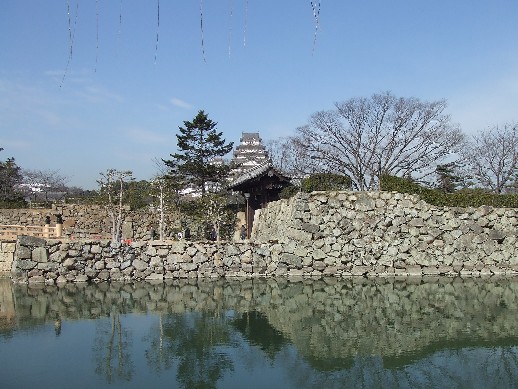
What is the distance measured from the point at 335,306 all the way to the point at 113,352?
4768 millimetres

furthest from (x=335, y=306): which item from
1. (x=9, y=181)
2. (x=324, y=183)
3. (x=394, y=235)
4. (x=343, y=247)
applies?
(x=9, y=181)

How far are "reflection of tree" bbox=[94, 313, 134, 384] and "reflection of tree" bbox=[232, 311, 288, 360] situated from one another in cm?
195

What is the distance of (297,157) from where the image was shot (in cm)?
2536

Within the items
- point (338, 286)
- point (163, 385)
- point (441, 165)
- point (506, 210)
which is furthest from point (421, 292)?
point (441, 165)

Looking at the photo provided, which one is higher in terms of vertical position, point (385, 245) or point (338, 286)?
point (385, 245)

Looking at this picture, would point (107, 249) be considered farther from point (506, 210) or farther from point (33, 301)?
point (506, 210)

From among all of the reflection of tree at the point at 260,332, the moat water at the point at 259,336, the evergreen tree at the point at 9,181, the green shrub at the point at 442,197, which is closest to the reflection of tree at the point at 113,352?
the moat water at the point at 259,336

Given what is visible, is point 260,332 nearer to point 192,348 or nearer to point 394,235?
point 192,348

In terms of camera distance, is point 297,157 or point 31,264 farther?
point 297,157

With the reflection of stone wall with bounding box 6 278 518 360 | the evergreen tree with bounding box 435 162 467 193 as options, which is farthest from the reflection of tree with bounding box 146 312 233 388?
the evergreen tree with bounding box 435 162 467 193

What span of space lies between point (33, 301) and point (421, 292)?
30.1ft

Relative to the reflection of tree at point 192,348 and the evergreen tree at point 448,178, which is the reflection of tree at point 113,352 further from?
the evergreen tree at point 448,178

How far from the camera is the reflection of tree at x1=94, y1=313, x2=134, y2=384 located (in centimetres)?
586

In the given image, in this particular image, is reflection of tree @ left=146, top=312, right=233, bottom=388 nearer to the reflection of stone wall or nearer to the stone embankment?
the reflection of stone wall
